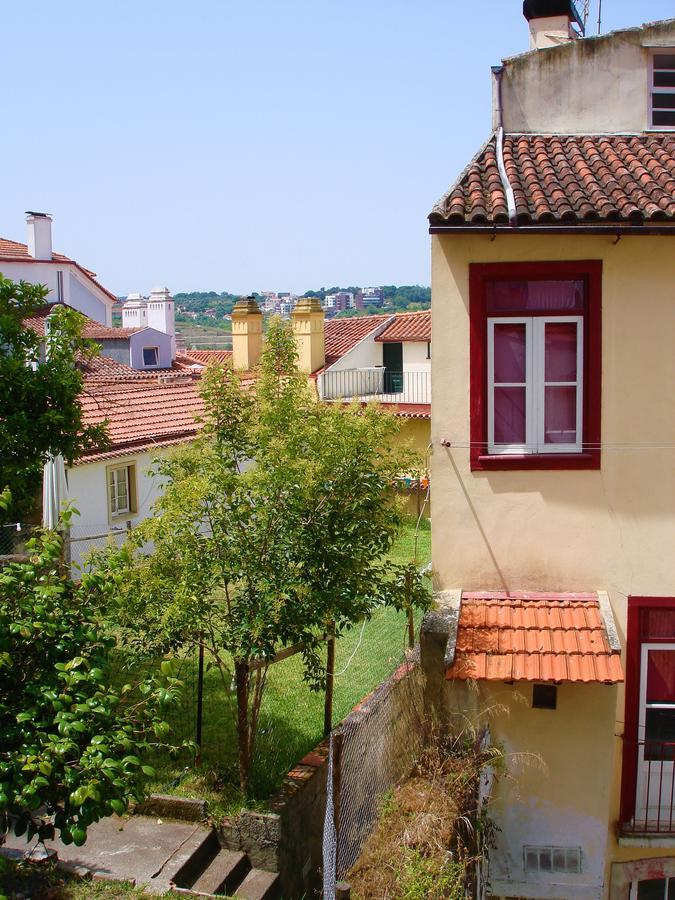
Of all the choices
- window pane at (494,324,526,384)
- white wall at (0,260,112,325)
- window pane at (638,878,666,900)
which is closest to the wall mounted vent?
window pane at (638,878,666,900)

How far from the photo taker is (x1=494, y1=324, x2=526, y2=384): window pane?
864 cm

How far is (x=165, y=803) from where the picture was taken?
8758 mm

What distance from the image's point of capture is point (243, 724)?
28.5ft

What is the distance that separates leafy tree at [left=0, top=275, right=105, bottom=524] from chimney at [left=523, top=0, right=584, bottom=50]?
670cm

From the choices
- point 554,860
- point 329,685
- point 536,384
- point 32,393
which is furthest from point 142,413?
point 554,860

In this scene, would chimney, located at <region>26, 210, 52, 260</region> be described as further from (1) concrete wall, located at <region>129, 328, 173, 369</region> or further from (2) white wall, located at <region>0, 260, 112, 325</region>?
(1) concrete wall, located at <region>129, 328, 173, 369</region>

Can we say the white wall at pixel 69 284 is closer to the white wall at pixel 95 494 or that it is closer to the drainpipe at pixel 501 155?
the white wall at pixel 95 494

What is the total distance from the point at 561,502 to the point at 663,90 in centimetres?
495

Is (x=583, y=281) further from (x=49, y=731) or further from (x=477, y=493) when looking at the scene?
(x=49, y=731)

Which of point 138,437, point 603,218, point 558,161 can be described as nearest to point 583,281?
point 603,218

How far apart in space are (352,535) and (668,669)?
325cm

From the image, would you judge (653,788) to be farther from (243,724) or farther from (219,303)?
(219,303)

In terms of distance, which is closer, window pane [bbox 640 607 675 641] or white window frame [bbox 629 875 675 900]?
window pane [bbox 640 607 675 641]

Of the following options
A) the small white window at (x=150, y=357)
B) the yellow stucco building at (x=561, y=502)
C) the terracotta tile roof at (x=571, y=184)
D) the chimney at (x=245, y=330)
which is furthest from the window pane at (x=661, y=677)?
the small white window at (x=150, y=357)
